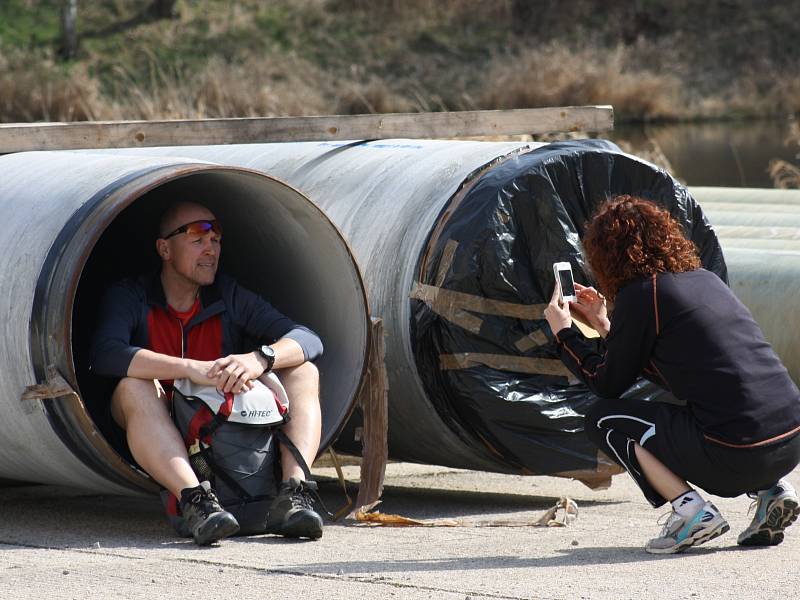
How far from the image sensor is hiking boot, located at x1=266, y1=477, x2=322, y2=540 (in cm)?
504

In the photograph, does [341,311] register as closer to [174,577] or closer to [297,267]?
[297,267]

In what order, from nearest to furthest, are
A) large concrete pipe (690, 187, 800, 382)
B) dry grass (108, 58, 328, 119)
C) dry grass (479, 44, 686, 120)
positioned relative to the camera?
large concrete pipe (690, 187, 800, 382) → dry grass (108, 58, 328, 119) → dry grass (479, 44, 686, 120)

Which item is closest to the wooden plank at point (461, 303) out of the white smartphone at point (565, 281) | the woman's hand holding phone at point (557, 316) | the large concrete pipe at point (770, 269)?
the white smartphone at point (565, 281)

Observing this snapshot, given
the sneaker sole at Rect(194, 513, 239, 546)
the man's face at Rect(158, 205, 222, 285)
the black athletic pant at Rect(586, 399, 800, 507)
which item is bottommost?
the sneaker sole at Rect(194, 513, 239, 546)

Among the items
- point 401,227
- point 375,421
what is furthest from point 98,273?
point 375,421

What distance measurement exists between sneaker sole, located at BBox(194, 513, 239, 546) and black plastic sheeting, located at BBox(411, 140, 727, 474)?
1.31 m

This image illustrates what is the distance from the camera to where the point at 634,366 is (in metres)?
4.82

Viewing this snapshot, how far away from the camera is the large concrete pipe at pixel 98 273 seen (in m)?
5.12

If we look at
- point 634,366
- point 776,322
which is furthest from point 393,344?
point 776,322

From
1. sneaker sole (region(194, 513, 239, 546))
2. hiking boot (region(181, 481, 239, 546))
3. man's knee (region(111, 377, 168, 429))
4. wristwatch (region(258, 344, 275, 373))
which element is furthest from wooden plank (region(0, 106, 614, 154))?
sneaker sole (region(194, 513, 239, 546))

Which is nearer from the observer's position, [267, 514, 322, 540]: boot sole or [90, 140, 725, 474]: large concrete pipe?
[267, 514, 322, 540]: boot sole

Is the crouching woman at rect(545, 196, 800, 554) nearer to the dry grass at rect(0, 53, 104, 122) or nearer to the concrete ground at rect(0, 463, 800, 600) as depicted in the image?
the concrete ground at rect(0, 463, 800, 600)

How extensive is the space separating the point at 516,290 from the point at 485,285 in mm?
147

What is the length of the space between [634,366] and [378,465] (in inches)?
58.2
